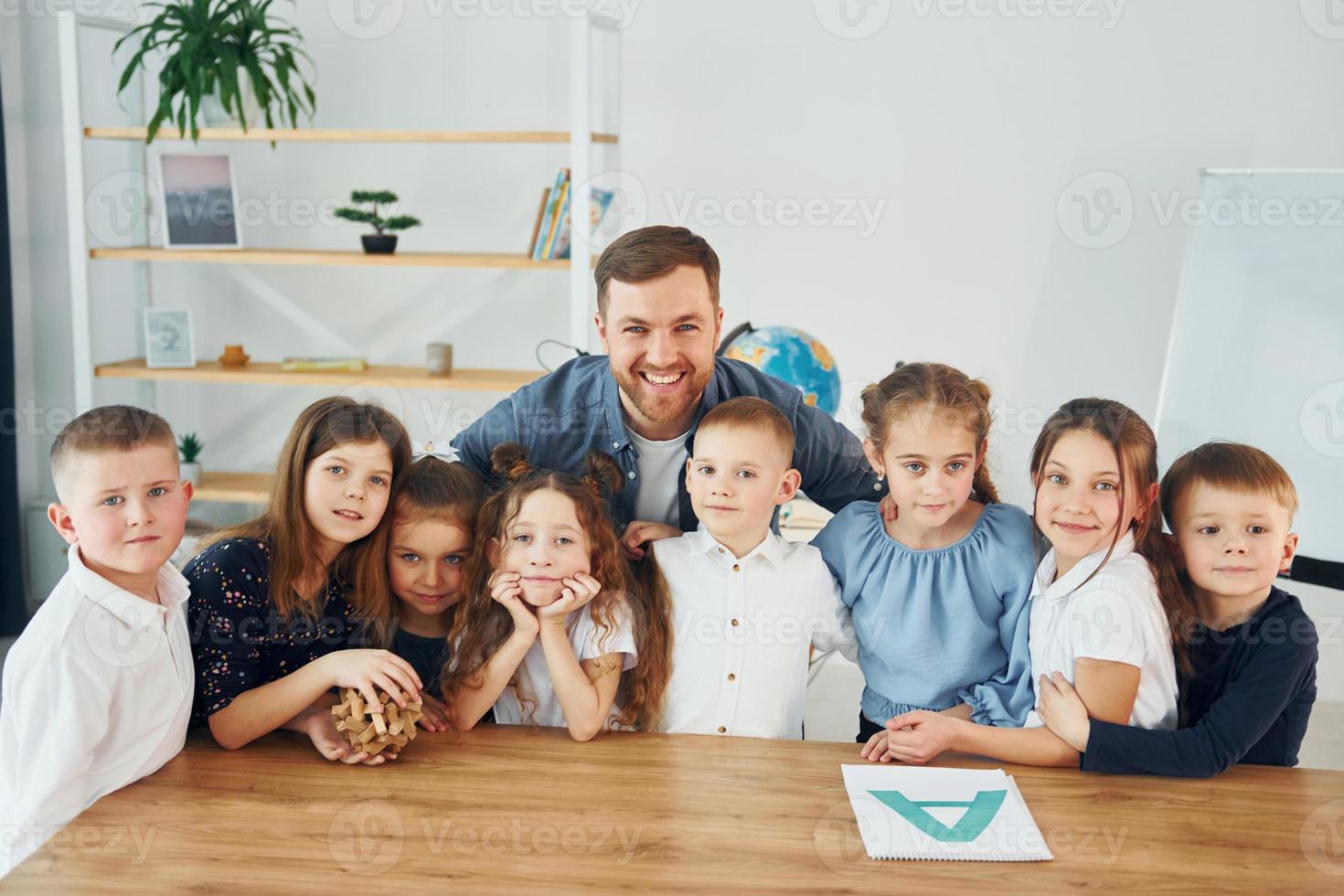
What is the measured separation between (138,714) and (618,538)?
787 mm

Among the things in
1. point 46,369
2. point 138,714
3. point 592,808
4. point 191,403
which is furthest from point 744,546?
point 46,369

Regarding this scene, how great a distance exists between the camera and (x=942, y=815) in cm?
150

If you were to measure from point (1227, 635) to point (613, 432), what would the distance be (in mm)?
1085

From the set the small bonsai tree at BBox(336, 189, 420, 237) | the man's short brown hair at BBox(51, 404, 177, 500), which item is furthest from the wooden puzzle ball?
the small bonsai tree at BBox(336, 189, 420, 237)

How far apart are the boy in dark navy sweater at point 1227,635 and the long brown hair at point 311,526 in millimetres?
1077

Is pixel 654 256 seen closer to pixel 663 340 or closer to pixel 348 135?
pixel 663 340

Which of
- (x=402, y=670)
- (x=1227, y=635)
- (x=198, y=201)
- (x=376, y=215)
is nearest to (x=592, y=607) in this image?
(x=402, y=670)

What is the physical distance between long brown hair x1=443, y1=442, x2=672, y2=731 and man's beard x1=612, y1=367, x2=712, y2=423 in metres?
0.24

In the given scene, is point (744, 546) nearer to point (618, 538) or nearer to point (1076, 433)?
point (618, 538)

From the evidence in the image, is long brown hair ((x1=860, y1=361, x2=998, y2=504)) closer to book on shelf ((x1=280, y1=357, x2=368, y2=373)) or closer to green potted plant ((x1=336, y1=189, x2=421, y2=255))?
green potted plant ((x1=336, y1=189, x2=421, y2=255))

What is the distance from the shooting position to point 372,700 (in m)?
1.59

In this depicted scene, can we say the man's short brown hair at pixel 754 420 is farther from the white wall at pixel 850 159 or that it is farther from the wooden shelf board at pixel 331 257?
the white wall at pixel 850 159

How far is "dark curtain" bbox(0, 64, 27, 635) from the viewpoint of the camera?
12.9ft

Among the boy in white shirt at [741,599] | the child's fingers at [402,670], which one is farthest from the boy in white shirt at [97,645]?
the boy in white shirt at [741,599]
